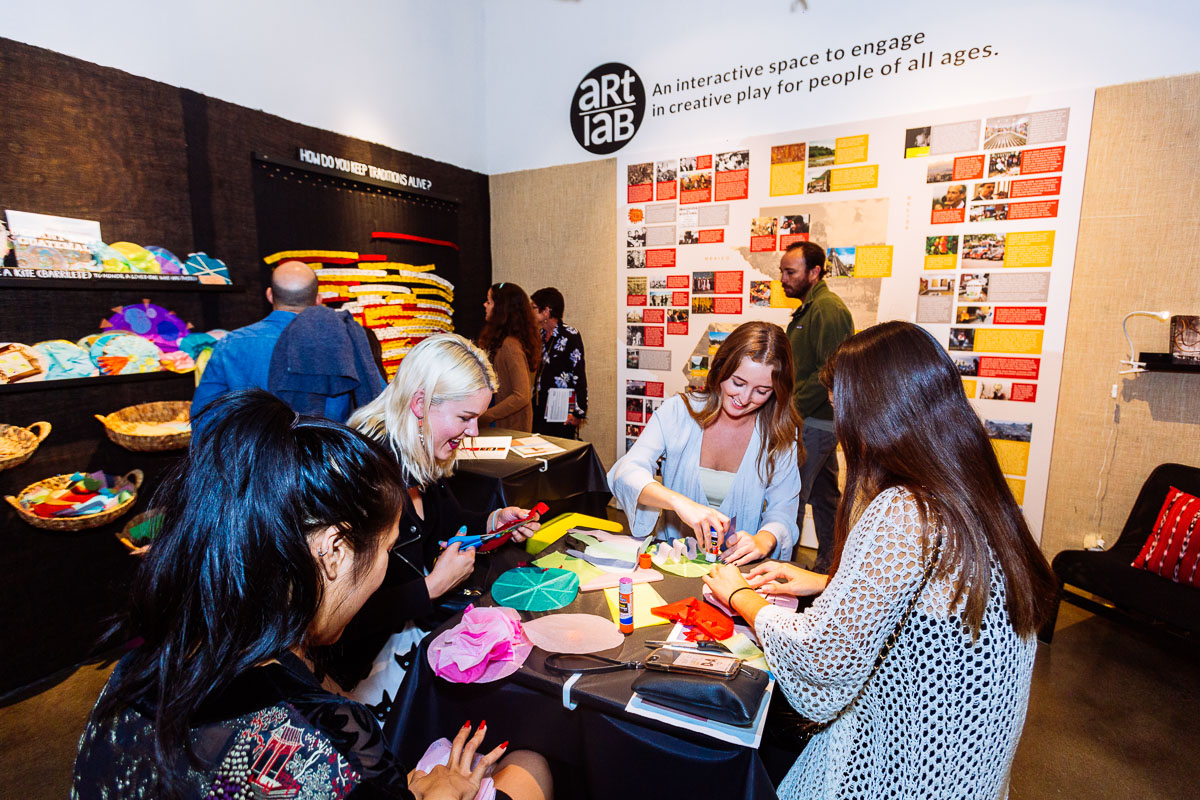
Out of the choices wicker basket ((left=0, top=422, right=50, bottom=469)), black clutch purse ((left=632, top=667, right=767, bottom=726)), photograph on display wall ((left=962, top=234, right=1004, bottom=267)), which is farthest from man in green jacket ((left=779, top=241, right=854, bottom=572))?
wicker basket ((left=0, top=422, right=50, bottom=469))

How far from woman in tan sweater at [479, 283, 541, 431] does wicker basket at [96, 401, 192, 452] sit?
1.49 metres

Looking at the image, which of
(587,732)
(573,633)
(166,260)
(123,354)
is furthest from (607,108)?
(587,732)

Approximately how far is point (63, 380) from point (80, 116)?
3.82 ft

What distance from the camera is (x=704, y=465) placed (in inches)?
86.9

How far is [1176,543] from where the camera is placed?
98.1 inches

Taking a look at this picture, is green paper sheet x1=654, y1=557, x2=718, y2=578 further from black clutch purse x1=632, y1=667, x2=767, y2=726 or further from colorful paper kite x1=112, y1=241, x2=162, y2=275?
colorful paper kite x1=112, y1=241, x2=162, y2=275

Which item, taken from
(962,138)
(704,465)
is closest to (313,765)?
(704,465)

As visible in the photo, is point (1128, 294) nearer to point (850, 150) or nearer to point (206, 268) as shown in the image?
point (850, 150)

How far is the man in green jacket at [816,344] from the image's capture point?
10.2ft

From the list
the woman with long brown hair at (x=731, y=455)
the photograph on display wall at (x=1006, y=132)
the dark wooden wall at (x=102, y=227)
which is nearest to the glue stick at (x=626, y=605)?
the woman with long brown hair at (x=731, y=455)

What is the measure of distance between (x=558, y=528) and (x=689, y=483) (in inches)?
23.0

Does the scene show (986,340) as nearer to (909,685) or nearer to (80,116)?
(909,685)

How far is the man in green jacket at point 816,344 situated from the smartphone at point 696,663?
6.82ft

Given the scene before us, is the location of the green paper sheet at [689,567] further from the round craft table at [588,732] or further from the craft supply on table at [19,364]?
the craft supply on table at [19,364]
